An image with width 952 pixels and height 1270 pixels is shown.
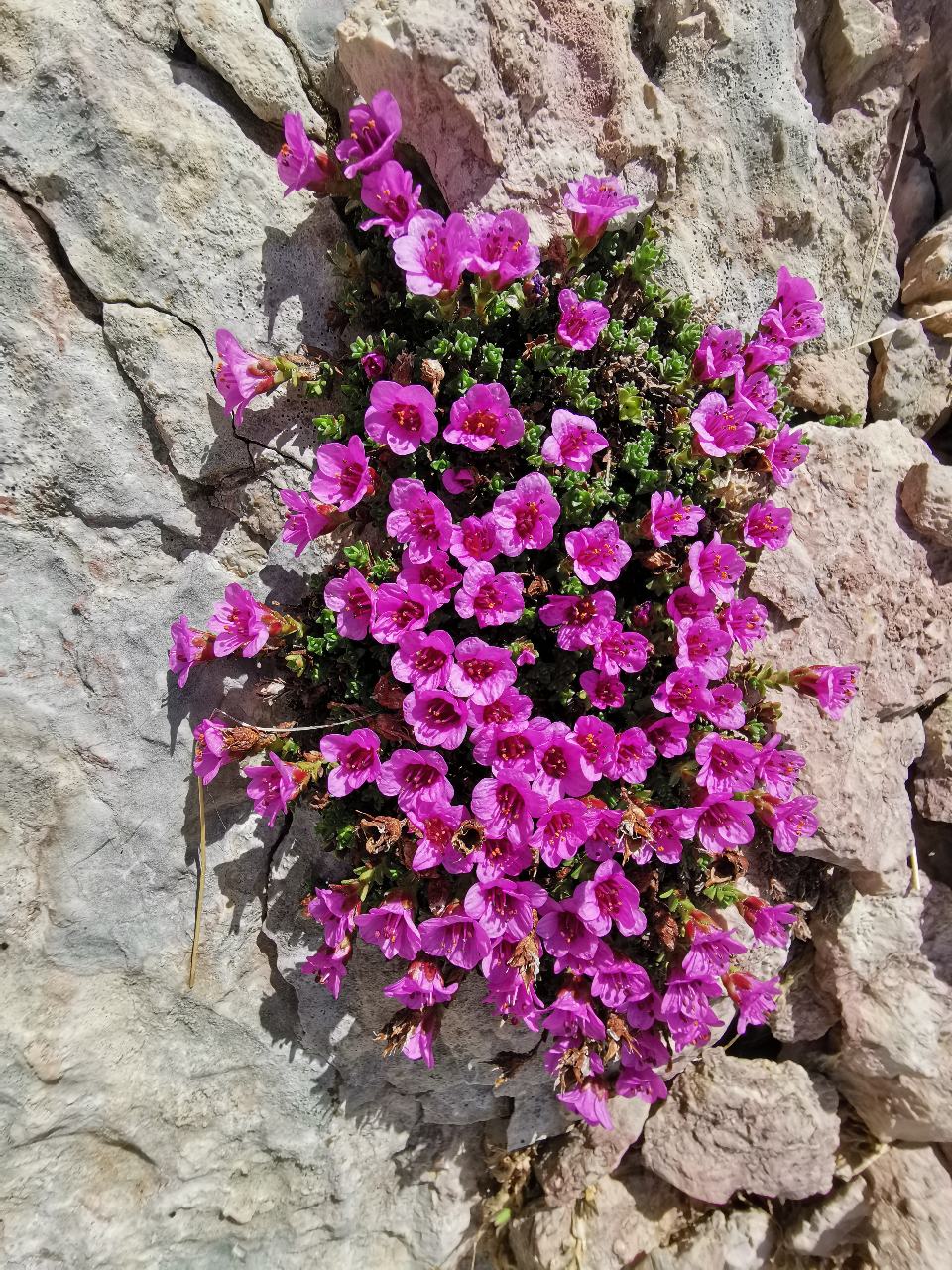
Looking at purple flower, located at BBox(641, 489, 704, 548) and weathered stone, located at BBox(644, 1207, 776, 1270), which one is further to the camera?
weathered stone, located at BBox(644, 1207, 776, 1270)

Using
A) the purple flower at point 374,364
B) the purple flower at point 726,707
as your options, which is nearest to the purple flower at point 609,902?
the purple flower at point 726,707

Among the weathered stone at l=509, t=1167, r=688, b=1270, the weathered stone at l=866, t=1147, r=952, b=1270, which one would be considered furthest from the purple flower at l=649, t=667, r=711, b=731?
the weathered stone at l=866, t=1147, r=952, b=1270

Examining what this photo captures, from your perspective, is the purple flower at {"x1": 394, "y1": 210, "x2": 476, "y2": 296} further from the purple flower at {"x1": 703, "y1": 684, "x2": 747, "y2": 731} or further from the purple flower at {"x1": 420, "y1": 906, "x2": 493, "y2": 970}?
the purple flower at {"x1": 420, "y1": 906, "x2": 493, "y2": 970}

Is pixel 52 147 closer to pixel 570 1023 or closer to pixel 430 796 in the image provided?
pixel 430 796

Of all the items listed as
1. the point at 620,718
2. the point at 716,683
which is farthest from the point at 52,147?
the point at 716,683

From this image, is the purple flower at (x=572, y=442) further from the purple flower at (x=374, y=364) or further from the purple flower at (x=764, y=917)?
the purple flower at (x=764, y=917)

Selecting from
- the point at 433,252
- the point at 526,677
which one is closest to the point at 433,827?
the point at 526,677

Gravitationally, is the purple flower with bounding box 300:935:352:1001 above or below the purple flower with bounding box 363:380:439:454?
below
